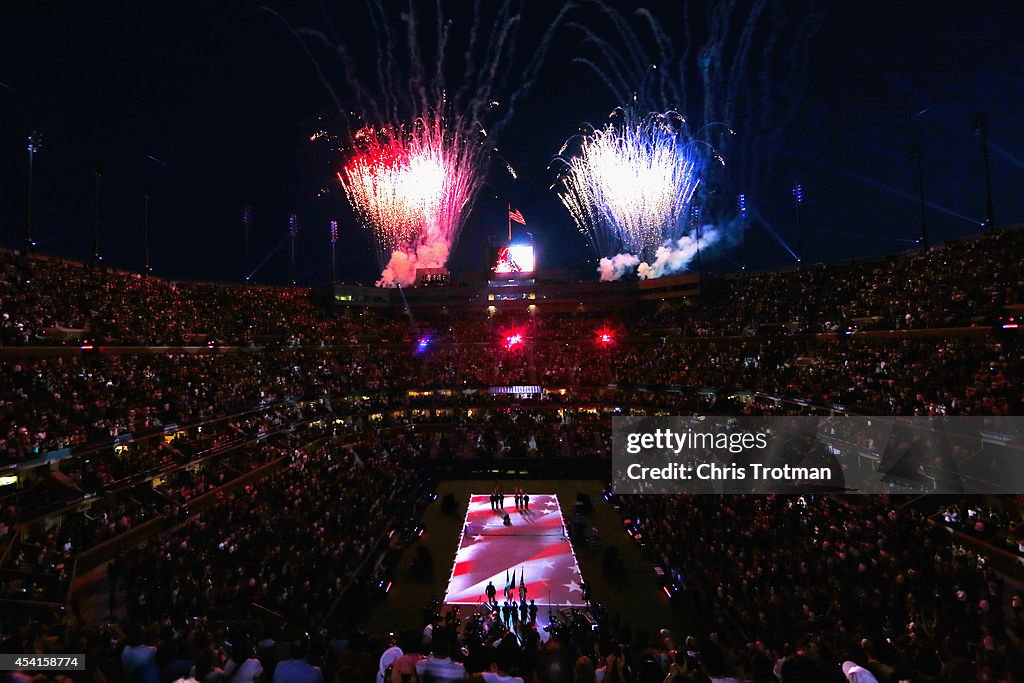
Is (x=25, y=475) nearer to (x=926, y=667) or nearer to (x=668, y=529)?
(x=668, y=529)

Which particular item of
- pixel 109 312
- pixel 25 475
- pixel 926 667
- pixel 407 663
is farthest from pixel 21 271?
pixel 926 667

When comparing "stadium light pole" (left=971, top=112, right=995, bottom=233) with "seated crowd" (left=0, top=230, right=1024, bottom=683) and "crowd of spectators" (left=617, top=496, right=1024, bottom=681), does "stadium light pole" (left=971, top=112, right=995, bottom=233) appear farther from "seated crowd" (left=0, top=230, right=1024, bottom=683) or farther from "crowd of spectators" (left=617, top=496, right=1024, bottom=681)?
"crowd of spectators" (left=617, top=496, right=1024, bottom=681)

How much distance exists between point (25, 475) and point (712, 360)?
4588cm

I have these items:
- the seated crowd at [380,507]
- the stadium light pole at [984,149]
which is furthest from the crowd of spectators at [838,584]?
the stadium light pole at [984,149]

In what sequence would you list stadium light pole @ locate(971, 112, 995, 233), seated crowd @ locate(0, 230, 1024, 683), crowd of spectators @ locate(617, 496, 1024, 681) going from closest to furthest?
seated crowd @ locate(0, 230, 1024, 683)
crowd of spectators @ locate(617, 496, 1024, 681)
stadium light pole @ locate(971, 112, 995, 233)

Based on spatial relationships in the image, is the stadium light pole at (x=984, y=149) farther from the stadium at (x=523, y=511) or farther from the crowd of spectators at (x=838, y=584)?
the crowd of spectators at (x=838, y=584)

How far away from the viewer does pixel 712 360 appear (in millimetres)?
45969

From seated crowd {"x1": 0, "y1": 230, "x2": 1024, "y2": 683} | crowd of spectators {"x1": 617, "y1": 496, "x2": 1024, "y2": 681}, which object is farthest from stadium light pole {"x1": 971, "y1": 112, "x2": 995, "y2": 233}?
crowd of spectators {"x1": 617, "y1": 496, "x2": 1024, "y2": 681}

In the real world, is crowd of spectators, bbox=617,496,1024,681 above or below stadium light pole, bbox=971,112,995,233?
below

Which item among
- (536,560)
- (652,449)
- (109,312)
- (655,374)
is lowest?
(536,560)

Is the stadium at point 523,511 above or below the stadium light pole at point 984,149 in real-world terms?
below

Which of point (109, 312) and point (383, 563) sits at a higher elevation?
point (109, 312)

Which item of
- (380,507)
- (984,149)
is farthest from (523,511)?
(984,149)

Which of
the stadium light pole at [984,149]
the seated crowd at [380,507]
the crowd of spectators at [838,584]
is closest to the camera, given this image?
the seated crowd at [380,507]
